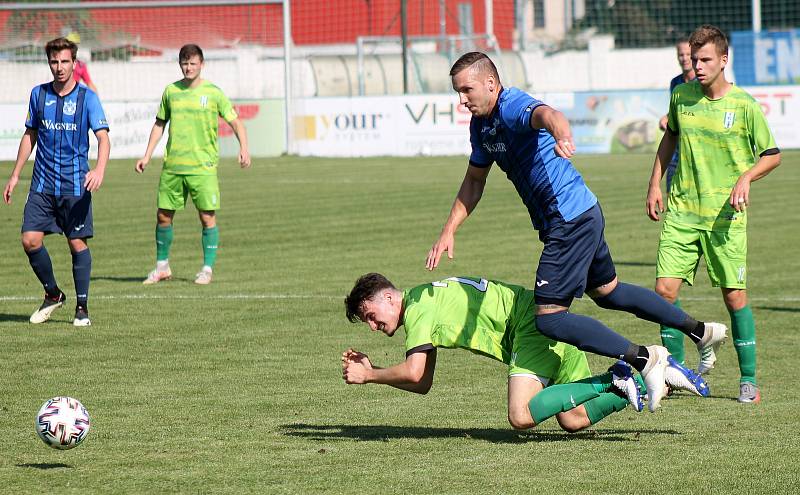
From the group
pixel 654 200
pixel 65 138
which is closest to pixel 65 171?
pixel 65 138

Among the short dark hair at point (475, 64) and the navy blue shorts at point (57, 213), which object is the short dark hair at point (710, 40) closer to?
the short dark hair at point (475, 64)

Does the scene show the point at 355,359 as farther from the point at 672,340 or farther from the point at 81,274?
the point at 81,274

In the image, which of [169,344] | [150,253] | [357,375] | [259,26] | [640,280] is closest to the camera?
[357,375]

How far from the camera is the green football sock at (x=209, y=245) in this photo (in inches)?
526

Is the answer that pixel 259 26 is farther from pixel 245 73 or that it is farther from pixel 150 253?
pixel 150 253

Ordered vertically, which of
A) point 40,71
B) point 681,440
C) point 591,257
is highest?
point 40,71

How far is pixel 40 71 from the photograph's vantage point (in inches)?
1344

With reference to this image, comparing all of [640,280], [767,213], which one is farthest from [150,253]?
[767,213]

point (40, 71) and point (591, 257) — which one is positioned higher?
point (40, 71)

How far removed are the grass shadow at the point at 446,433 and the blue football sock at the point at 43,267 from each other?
4.40 m

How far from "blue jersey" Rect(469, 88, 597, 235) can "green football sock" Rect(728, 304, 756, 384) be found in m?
1.61

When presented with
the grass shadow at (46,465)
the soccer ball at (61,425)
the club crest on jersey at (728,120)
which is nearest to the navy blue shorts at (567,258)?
the club crest on jersey at (728,120)

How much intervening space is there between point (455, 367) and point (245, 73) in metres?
29.6

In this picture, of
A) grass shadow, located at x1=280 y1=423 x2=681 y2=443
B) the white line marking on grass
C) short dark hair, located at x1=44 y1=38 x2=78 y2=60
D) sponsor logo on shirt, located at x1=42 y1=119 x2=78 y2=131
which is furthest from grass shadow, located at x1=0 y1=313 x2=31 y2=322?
grass shadow, located at x1=280 y1=423 x2=681 y2=443
